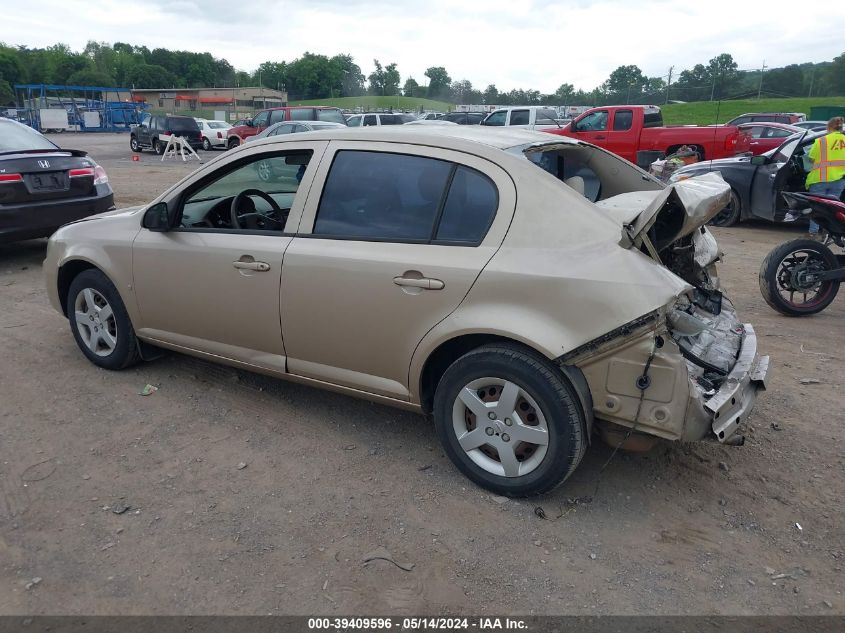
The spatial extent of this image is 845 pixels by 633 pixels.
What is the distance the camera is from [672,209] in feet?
10.9

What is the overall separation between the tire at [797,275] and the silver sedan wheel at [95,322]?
18.1 feet

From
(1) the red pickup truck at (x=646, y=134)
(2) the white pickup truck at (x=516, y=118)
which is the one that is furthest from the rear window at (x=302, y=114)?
(1) the red pickup truck at (x=646, y=134)

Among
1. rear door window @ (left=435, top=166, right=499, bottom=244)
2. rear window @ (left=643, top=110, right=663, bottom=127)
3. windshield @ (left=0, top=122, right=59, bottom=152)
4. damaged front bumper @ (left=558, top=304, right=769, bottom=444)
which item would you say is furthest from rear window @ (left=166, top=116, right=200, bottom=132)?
damaged front bumper @ (left=558, top=304, right=769, bottom=444)

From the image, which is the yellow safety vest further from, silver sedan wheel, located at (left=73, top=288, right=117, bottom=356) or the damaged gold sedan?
silver sedan wheel, located at (left=73, top=288, right=117, bottom=356)

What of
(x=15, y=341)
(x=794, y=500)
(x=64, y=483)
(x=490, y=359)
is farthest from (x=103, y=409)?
(x=794, y=500)

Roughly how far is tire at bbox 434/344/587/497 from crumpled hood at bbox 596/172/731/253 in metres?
0.72

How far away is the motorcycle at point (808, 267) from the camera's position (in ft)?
19.7

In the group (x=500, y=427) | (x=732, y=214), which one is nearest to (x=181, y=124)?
(x=732, y=214)

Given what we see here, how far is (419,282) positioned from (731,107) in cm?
5100

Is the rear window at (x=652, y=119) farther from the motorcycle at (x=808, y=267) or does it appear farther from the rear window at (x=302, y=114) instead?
the motorcycle at (x=808, y=267)

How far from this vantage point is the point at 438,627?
2506 millimetres

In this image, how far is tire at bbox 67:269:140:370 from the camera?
4617 mm

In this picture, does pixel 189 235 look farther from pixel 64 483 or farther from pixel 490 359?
pixel 490 359

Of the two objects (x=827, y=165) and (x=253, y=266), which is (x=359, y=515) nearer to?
(x=253, y=266)
